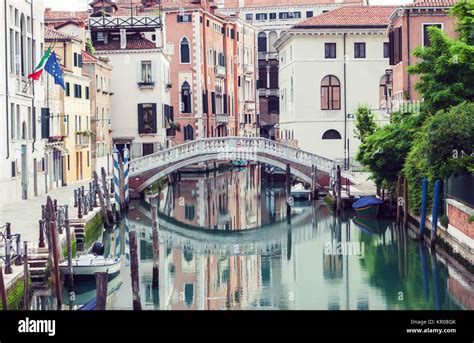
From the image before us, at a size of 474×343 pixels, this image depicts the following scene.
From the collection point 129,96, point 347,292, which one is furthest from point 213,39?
point 347,292

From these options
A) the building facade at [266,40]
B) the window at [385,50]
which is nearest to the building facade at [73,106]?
the window at [385,50]

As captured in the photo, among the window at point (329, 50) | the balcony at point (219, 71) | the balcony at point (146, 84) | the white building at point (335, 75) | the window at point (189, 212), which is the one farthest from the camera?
the balcony at point (219, 71)

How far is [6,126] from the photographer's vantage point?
599 inches

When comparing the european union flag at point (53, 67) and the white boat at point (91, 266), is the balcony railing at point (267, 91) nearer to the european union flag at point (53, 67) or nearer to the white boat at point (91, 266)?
the european union flag at point (53, 67)

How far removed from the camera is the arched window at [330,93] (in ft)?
81.3

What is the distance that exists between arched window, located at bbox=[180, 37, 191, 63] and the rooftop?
7351 mm

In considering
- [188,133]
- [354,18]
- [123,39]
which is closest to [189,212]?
[354,18]

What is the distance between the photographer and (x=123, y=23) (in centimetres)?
2680

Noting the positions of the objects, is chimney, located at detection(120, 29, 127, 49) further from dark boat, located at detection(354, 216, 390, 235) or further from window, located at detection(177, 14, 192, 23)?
dark boat, located at detection(354, 216, 390, 235)

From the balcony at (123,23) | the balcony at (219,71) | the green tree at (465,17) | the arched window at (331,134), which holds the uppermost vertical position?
the balcony at (123,23)

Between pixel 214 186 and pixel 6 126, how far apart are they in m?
10.8

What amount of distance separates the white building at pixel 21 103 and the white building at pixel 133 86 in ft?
26.6

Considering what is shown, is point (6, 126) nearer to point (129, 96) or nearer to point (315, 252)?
point (315, 252)
